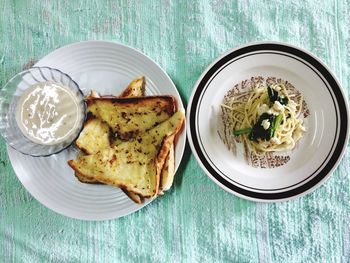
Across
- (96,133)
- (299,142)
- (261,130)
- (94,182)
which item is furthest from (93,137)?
(299,142)

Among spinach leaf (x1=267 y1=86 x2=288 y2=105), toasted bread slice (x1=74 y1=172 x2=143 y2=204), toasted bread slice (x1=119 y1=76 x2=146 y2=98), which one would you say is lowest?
toasted bread slice (x1=74 y1=172 x2=143 y2=204)

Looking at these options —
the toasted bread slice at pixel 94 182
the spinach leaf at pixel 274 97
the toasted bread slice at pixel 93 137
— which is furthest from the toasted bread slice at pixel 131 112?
the spinach leaf at pixel 274 97

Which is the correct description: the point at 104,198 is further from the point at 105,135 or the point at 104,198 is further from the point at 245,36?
the point at 245,36

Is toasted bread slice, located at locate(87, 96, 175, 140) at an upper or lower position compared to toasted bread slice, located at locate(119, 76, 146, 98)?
lower

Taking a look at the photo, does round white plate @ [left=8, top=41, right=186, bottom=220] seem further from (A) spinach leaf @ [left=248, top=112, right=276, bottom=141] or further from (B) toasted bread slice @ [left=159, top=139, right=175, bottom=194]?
(A) spinach leaf @ [left=248, top=112, right=276, bottom=141]

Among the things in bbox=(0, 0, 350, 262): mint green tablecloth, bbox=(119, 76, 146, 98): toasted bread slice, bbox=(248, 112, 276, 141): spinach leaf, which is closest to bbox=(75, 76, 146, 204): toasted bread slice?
bbox=(119, 76, 146, 98): toasted bread slice

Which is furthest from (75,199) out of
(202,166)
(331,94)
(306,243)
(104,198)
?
(331,94)
